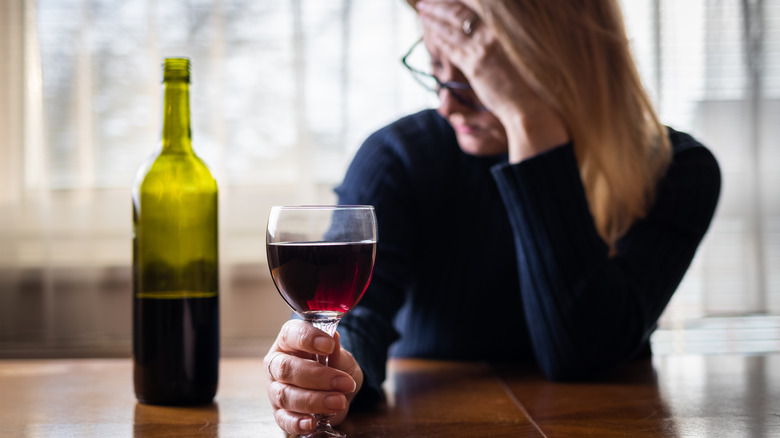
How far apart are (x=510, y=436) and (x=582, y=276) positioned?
423 millimetres

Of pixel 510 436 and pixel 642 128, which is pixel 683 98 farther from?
pixel 510 436

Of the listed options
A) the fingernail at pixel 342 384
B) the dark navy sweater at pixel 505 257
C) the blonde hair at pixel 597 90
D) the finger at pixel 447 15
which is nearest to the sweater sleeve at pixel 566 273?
the dark navy sweater at pixel 505 257

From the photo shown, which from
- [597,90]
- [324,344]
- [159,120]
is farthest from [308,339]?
[159,120]

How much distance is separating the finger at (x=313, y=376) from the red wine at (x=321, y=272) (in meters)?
0.06

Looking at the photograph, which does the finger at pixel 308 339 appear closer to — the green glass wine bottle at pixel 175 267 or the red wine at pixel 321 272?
the red wine at pixel 321 272

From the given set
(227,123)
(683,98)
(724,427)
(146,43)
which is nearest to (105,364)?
(724,427)

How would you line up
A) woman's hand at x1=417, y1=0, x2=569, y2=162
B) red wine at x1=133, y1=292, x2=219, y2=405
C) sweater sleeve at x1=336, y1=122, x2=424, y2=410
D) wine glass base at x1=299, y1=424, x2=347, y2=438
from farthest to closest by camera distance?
woman's hand at x1=417, y1=0, x2=569, y2=162, sweater sleeve at x1=336, y1=122, x2=424, y2=410, red wine at x1=133, y1=292, x2=219, y2=405, wine glass base at x1=299, y1=424, x2=347, y2=438

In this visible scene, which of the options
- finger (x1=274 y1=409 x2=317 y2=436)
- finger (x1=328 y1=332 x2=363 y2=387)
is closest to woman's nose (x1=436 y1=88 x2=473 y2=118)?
finger (x1=328 y1=332 x2=363 y2=387)

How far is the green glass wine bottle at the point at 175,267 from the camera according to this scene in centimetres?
78

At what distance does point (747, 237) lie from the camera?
2.40 m

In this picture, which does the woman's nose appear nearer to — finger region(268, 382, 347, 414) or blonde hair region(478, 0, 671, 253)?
blonde hair region(478, 0, 671, 253)

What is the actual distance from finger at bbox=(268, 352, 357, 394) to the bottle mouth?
348 mm

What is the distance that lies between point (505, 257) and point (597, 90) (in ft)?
1.12

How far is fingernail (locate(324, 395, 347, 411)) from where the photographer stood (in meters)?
0.65
